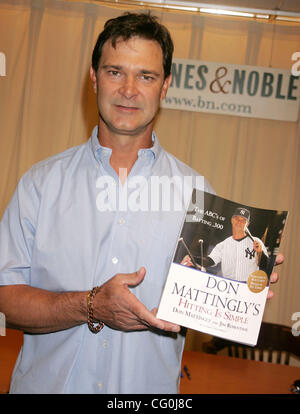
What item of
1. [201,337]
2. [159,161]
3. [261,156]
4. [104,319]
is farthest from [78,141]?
[104,319]

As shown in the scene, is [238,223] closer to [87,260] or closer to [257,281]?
[257,281]

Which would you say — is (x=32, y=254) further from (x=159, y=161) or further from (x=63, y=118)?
(x=63, y=118)

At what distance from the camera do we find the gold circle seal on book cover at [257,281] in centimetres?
127

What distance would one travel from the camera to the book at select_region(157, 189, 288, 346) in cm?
122

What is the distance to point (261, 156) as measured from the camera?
440 centimetres

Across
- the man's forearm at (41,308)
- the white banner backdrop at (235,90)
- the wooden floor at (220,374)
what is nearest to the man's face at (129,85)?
the man's forearm at (41,308)

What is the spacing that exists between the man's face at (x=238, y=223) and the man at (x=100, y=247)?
276mm

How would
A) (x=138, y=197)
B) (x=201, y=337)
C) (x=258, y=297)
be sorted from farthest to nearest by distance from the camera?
(x=201, y=337) → (x=138, y=197) → (x=258, y=297)

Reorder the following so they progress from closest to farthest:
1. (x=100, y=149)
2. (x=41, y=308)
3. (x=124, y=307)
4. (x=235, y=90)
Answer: (x=124, y=307) → (x=41, y=308) → (x=100, y=149) → (x=235, y=90)

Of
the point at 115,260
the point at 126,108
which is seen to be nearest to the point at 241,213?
the point at 115,260

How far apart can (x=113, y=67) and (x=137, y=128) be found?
23 cm

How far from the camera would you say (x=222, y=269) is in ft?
4.13

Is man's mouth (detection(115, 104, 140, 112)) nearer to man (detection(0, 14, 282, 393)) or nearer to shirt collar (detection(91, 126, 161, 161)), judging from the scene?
man (detection(0, 14, 282, 393))

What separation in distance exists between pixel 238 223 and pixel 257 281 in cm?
19
